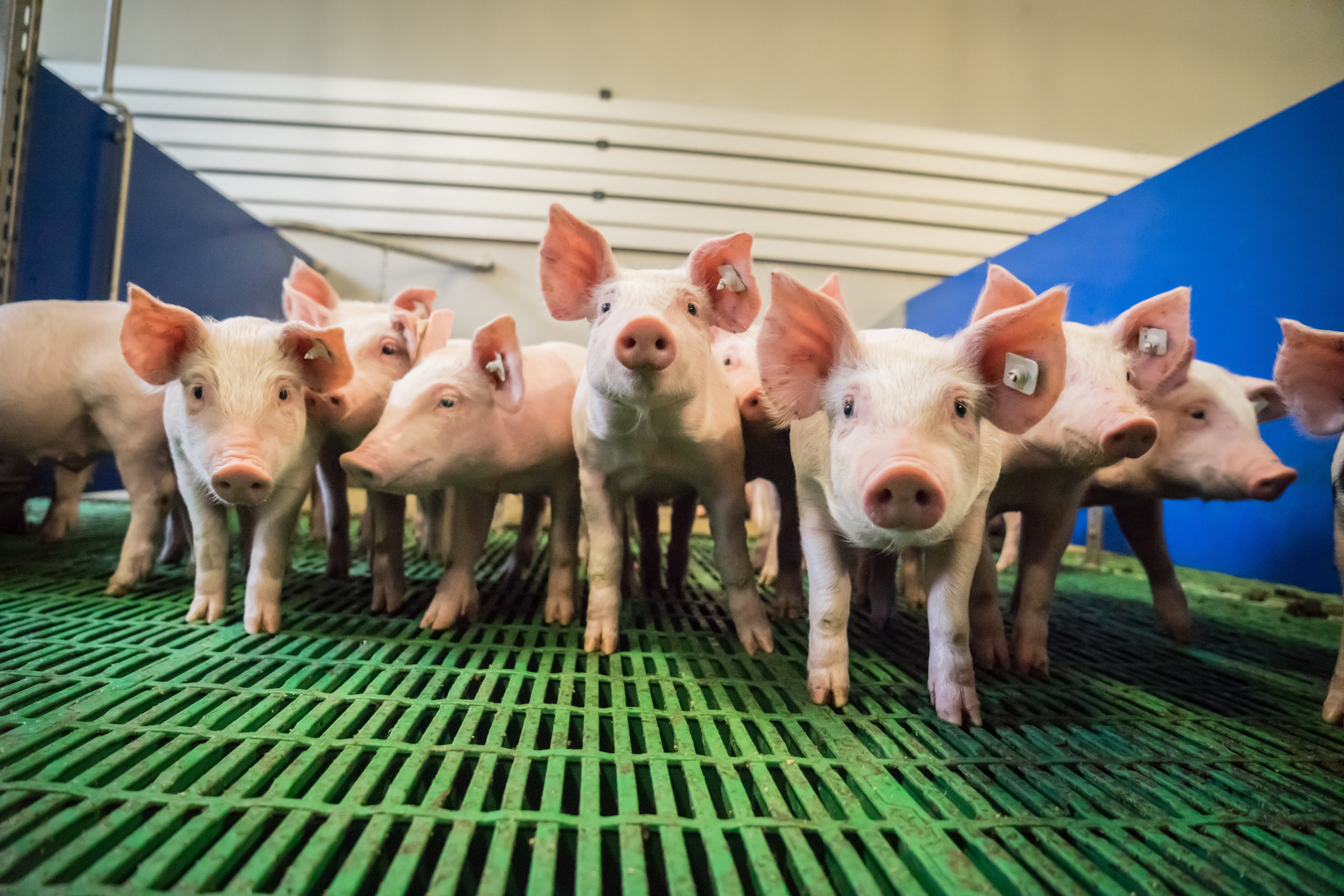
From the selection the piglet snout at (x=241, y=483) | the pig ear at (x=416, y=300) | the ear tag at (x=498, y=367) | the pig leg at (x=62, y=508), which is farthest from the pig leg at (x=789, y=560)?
the pig leg at (x=62, y=508)

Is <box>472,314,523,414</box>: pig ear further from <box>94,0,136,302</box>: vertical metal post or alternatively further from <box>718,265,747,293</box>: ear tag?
<box>94,0,136,302</box>: vertical metal post

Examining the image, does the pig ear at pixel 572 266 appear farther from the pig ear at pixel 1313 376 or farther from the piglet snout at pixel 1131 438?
the pig ear at pixel 1313 376

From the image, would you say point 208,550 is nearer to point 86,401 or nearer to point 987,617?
point 86,401

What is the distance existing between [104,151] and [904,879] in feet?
14.7

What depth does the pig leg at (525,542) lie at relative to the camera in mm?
2930

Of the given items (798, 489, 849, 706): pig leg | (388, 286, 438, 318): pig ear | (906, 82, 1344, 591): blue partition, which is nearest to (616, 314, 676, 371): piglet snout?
(798, 489, 849, 706): pig leg

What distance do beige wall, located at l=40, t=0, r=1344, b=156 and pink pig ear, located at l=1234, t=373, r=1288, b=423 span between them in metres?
3.50

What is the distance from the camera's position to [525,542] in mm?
2998

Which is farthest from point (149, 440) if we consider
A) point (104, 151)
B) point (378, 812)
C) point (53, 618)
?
point (378, 812)

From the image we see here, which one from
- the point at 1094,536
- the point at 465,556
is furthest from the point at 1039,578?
the point at 1094,536

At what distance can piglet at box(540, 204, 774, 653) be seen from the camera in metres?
1.69

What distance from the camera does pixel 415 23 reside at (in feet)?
15.7

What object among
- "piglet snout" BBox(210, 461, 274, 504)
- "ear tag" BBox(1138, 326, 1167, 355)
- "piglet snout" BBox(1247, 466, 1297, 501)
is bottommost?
"piglet snout" BBox(210, 461, 274, 504)

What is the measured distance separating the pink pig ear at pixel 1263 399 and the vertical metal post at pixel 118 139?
5029 mm
